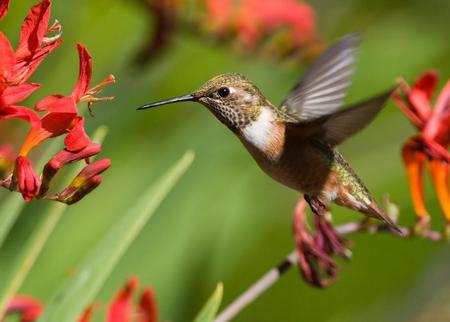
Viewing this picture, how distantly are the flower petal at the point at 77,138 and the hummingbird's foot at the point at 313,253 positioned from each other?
402 millimetres

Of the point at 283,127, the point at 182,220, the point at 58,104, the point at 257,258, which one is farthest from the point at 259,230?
the point at 58,104

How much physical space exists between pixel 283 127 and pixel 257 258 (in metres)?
1.50

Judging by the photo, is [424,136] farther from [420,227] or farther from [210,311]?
[210,311]

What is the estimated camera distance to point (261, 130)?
1271 mm

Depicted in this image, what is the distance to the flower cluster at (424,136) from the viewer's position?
4.33ft

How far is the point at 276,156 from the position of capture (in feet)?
4.20

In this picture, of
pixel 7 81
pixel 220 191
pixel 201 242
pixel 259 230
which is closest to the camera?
pixel 7 81

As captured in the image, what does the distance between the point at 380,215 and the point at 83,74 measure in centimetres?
51

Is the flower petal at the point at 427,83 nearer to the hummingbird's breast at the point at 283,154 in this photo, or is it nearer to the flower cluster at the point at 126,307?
the hummingbird's breast at the point at 283,154

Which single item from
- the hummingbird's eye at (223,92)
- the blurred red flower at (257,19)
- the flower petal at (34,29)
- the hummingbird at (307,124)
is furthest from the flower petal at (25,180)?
the blurred red flower at (257,19)

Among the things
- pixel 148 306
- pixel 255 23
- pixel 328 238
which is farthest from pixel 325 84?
pixel 255 23

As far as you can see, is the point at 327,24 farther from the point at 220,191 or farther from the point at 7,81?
the point at 7,81

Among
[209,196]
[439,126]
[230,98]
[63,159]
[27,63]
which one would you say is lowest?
[209,196]

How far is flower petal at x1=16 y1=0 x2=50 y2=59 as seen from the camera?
91cm
